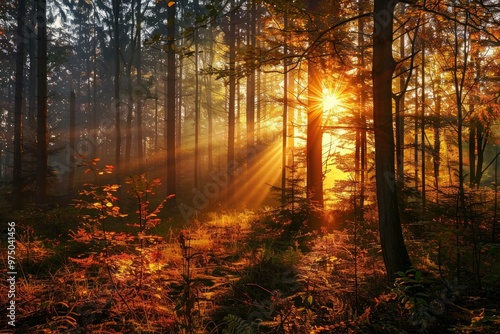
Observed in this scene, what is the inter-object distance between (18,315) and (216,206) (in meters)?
14.3

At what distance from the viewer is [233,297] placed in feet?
15.3

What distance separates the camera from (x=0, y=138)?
119 ft

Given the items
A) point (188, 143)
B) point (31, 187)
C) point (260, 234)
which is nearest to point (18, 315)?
point (260, 234)

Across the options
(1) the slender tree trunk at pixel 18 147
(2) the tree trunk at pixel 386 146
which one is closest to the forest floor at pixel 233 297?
(2) the tree trunk at pixel 386 146

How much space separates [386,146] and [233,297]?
10.0 ft

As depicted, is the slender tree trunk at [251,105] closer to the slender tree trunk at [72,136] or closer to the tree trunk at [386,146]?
the slender tree trunk at [72,136]

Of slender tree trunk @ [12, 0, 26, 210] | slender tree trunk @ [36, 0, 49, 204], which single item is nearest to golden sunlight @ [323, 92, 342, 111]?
slender tree trunk @ [36, 0, 49, 204]

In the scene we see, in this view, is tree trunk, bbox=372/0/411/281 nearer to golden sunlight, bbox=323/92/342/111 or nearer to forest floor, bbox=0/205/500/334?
forest floor, bbox=0/205/500/334

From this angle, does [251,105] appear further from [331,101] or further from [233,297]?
[233,297]

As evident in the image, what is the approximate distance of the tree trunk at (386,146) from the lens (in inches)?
174

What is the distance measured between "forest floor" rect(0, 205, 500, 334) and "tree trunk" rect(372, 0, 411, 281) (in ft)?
1.20

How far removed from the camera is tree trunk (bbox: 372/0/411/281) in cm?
441

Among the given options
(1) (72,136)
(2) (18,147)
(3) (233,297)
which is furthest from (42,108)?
(3) (233,297)

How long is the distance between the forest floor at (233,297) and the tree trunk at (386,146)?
0.36 meters
